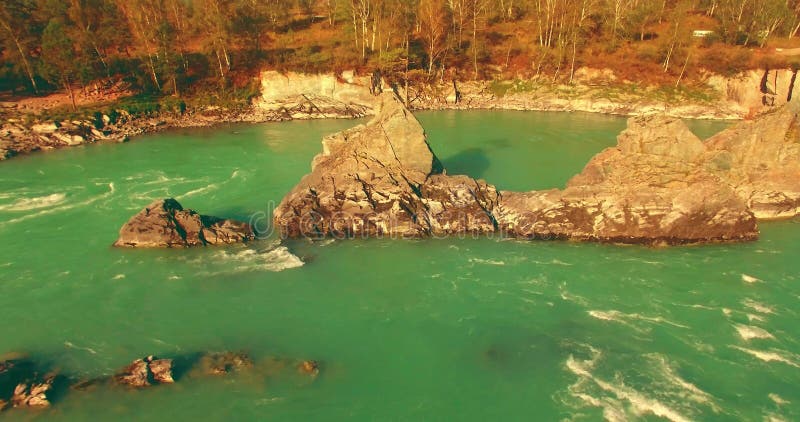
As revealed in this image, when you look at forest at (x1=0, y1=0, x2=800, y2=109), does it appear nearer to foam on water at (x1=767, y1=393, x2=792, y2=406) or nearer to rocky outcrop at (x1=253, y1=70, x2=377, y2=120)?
rocky outcrop at (x1=253, y1=70, x2=377, y2=120)

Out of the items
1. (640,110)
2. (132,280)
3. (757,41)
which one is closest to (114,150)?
(132,280)

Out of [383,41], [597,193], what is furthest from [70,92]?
[597,193]

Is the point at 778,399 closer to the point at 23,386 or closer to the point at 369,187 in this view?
the point at 369,187

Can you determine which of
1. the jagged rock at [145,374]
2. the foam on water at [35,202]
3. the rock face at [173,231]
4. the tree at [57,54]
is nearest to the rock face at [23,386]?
the jagged rock at [145,374]

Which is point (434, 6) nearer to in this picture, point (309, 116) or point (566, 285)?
point (309, 116)

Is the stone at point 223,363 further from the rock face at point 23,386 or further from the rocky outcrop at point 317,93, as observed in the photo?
the rocky outcrop at point 317,93

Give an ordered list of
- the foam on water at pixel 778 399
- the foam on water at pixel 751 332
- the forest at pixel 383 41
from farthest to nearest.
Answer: the forest at pixel 383 41 < the foam on water at pixel 751 332 < the foam on water at pixel 778 399

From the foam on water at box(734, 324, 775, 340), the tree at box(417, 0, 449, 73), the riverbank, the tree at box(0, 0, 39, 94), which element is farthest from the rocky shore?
the tree at box(417, 0, 449, 73)

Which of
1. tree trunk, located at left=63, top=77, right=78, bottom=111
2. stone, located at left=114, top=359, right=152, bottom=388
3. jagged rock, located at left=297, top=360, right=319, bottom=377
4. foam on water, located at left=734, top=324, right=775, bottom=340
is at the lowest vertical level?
foam on water, located at left=734, top=324, right=775, bottom=340
